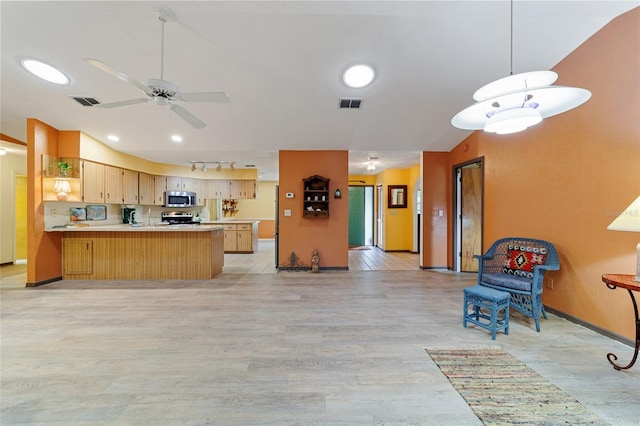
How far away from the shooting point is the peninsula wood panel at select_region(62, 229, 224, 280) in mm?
4711

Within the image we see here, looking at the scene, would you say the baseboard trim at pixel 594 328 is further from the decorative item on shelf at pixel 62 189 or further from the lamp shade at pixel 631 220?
the decorative item on shelf at pixel 62 189

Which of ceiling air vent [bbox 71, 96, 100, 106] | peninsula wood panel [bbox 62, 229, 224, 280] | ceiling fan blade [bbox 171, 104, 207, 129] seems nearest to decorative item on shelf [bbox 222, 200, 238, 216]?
peninsula wood panel [bbox 62, 229, 224, 280]

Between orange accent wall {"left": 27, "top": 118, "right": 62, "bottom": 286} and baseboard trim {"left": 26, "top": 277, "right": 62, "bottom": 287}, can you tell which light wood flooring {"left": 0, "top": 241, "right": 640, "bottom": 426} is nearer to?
Answer: baseboard trim {"left": 26, "top": 277, "right": 62, "bottom": 287}

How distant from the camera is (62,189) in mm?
4562

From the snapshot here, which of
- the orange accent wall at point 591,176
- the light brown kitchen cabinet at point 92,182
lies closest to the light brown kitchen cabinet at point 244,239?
the light brown kitchen cabinet at point 92,182

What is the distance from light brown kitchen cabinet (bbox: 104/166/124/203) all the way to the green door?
6422mm

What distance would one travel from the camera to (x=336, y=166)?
17.9ft

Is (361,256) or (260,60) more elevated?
(260,60)

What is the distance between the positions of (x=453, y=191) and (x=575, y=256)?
2.68m

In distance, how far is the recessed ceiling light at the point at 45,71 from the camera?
10.5 ft

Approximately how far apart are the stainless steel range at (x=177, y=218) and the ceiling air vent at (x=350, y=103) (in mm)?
5695

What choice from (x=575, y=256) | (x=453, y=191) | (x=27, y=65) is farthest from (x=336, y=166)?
(x=27, y=65)

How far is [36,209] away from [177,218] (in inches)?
127

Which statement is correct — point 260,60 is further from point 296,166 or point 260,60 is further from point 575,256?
point 575,256
